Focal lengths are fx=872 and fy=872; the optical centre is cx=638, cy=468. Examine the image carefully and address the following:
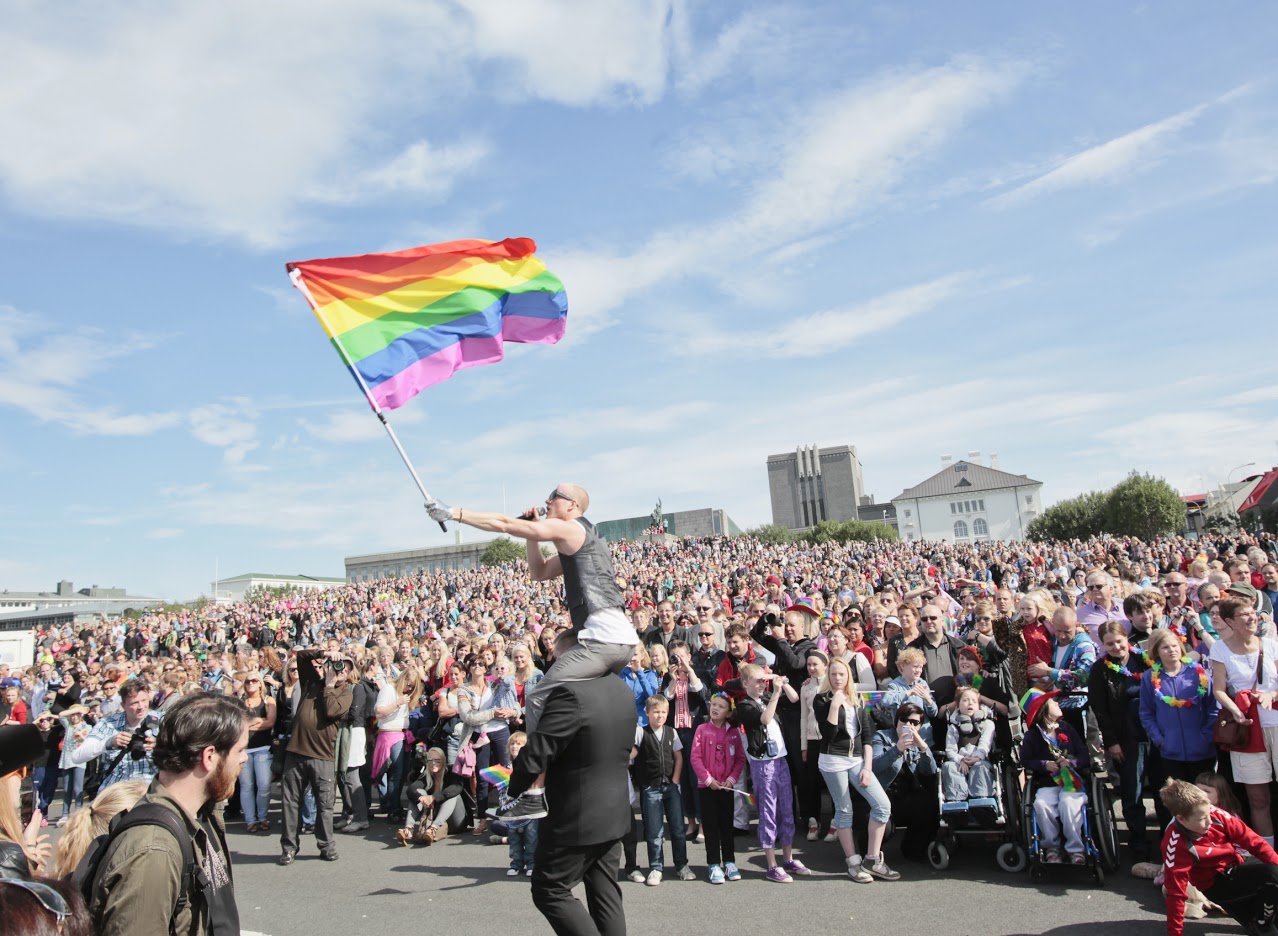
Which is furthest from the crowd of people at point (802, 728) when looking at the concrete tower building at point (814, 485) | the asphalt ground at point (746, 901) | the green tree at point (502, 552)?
the concrete tower building at point (814, 485)

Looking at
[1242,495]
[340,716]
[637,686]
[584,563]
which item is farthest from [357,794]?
[1242,495]

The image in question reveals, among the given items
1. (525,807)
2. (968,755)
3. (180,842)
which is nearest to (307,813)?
(525,807)

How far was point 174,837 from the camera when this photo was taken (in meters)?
2.40

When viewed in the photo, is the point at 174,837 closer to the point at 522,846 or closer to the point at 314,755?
the point at 522,846

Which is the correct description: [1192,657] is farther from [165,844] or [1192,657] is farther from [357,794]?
[357,794]

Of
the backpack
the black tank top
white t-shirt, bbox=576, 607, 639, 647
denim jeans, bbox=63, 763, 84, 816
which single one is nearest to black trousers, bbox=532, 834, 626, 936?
white t-shirt, bbox=576, 607, 639, 647

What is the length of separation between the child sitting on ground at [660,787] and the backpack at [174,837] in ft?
16.4

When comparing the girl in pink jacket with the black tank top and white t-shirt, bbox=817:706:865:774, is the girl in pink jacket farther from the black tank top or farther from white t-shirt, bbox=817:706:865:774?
the black tank top

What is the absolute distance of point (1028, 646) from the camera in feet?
26.9

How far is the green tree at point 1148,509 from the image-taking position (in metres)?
65.9

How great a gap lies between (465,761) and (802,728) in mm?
3506

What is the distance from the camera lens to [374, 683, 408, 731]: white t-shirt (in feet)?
32.8

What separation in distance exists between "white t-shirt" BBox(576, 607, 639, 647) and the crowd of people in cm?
25

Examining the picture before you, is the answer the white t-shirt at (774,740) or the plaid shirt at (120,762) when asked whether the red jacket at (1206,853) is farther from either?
the plaid shirt at (120,762)
